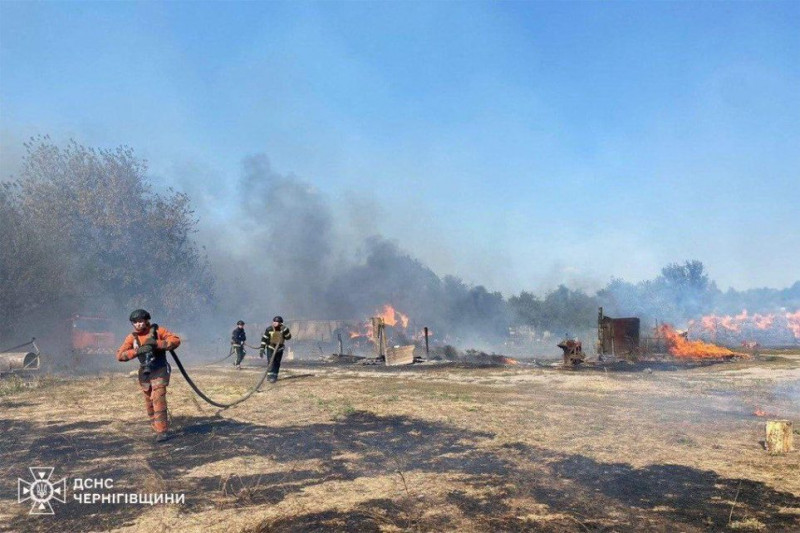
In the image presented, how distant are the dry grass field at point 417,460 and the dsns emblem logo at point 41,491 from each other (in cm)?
12

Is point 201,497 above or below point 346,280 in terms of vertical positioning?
below

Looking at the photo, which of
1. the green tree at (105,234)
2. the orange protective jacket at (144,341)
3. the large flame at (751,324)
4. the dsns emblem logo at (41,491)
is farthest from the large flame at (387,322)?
the dsns emblem logo at (41,491)

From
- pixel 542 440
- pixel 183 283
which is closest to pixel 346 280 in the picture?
pixel 183 283

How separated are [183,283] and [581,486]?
41710 mm

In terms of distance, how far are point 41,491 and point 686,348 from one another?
27716 millimetres

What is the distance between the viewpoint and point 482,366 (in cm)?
2428

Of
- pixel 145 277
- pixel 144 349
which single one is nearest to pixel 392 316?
pixel 145 277

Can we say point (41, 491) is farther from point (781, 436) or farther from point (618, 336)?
point (618, 336)

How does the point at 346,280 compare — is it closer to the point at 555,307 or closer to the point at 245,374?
the point at 555,307

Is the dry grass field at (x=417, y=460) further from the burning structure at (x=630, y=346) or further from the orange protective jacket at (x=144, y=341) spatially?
the burning structure at (x=630, y=346)

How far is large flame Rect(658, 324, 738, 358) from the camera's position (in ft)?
86.8

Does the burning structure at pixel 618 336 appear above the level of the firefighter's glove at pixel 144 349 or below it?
below

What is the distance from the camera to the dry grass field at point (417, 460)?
537 cm

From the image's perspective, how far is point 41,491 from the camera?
21.0 feet
